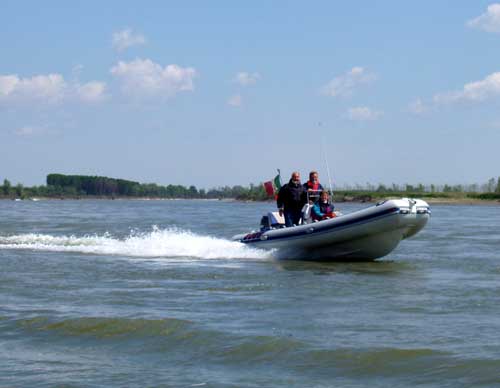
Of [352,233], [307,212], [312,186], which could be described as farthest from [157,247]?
[352,233]

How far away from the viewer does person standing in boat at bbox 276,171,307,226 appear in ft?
48.4

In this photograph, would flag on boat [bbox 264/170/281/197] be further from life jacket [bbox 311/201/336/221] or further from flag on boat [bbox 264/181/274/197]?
life jacket [bbox 311/201/336/221]

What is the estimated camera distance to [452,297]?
398 inches

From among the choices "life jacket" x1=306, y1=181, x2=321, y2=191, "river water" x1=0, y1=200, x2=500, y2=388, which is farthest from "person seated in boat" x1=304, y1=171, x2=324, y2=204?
"river water" x1=0, y1=200, x2=500, y2=388

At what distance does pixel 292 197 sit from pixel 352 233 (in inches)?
53.4

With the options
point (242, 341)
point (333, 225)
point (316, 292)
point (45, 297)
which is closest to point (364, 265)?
point (333, 225)

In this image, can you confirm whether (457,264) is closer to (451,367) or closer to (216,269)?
(216,269)

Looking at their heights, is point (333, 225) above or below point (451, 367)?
above

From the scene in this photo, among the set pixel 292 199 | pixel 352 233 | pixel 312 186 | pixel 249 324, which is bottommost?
pixel 249 324

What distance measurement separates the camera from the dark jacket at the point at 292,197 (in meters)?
14.7

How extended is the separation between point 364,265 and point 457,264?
175 centimetres

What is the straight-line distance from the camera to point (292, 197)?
48.7 ft

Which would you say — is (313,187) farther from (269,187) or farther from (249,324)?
(249,324)

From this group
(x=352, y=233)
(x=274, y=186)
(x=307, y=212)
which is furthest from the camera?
(x=274, y=186)
